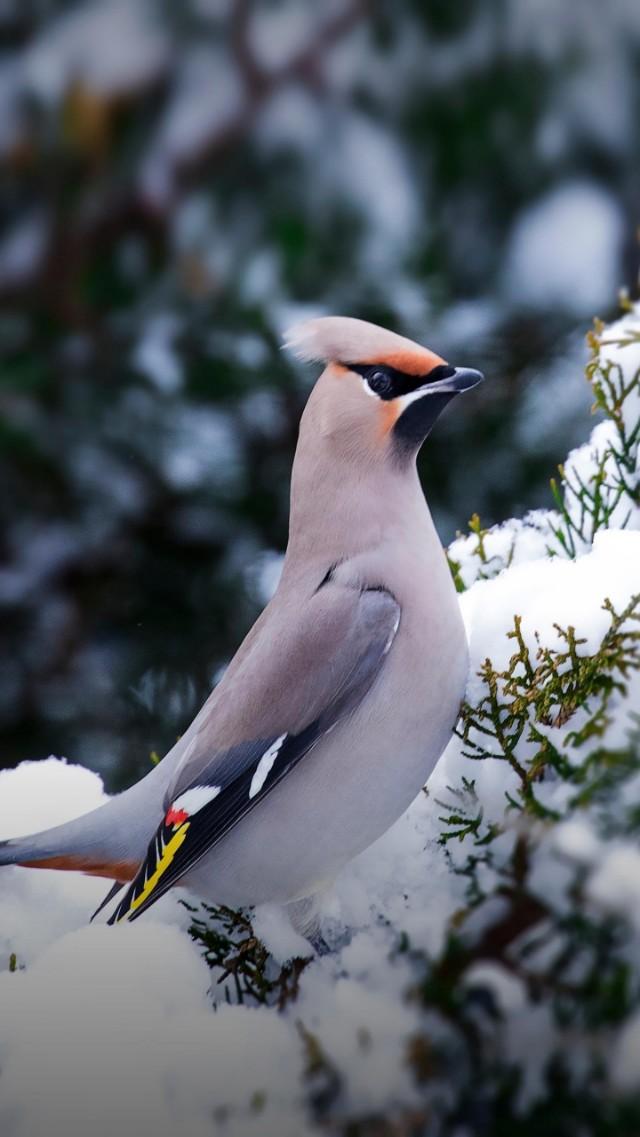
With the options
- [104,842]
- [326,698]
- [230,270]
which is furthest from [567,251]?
[104,842]

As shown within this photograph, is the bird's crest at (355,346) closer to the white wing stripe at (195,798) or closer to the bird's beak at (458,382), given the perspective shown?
the bird's beak at (458,382)

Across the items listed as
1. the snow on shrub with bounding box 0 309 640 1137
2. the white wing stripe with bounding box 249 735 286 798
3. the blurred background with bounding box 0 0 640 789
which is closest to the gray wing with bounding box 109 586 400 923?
the white wing stripe with bounding box 249 735 286 798

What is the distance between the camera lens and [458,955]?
1101mm

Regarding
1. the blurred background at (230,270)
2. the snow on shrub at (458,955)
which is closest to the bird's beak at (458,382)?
the snow on shrub at (458,955)

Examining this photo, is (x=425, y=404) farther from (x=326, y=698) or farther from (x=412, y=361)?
(x=326, y=698)

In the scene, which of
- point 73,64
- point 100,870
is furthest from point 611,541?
point 73,64

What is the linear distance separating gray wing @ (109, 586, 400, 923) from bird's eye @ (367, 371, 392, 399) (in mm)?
258

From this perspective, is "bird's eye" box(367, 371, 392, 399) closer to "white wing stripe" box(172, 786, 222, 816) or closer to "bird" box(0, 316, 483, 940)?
"bird" box(0, 316, 483, 940)

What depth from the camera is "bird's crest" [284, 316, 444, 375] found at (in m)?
1.57

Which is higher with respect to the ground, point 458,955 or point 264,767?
point 264,767

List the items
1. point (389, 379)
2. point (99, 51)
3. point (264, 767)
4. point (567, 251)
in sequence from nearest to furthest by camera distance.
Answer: point (264, 767) < point (389, 379) < point (567, 251) < point (99, 51)

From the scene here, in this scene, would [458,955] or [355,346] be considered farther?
[355,346]

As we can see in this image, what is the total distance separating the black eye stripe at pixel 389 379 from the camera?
5.20 feet

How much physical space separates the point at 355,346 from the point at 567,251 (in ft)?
5.09
